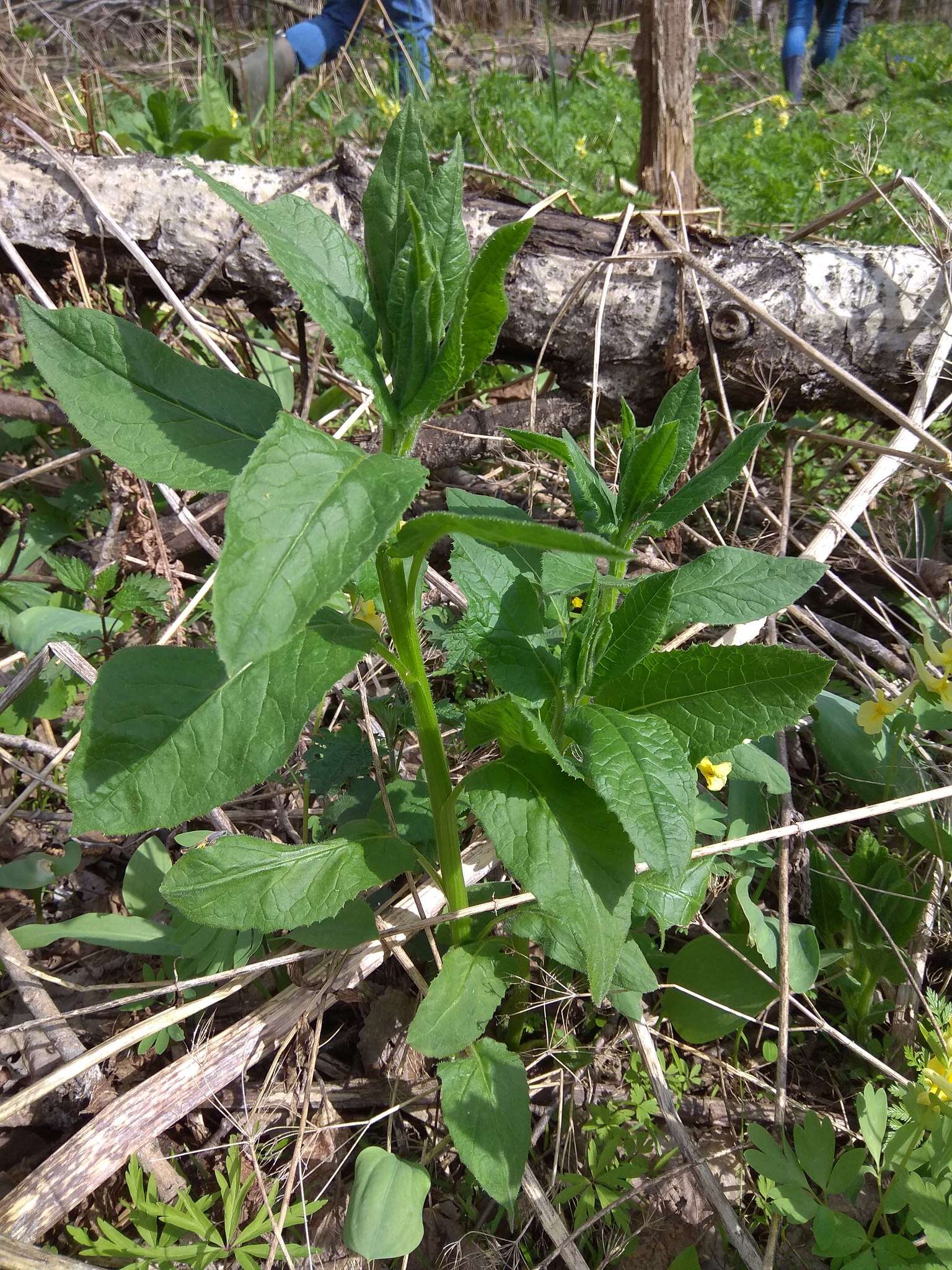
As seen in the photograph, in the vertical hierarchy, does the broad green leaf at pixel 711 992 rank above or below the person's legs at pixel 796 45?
below

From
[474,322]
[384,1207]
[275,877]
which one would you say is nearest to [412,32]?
[474,322]

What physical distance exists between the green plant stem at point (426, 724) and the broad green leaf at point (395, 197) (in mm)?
328

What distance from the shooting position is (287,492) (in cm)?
79

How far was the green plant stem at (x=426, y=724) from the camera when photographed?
1076 mm

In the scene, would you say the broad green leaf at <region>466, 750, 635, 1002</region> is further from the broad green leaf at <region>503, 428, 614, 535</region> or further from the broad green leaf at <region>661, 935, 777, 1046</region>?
the broad green leaf at <region>661, 935, 777, 1046</region>

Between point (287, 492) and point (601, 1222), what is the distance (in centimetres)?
134

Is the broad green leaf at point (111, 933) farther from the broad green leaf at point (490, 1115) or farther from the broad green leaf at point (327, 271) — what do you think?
the broad green leaf at point (327, 271)

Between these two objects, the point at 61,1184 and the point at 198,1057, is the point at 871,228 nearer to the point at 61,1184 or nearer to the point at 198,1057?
A: the point at 198,1057

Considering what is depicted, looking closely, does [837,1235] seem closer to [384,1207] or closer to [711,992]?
[711,992]

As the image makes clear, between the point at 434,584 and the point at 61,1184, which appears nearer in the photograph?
the point at 61,1184

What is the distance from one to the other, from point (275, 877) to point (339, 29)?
729 centimetres

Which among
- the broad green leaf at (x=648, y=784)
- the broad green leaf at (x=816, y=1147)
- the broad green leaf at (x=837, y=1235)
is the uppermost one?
the broad green leaf at (x=648, y=784)

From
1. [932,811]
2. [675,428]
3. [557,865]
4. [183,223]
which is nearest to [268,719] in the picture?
[557,865]

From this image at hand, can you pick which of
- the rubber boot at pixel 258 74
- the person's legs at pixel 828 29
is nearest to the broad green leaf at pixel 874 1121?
the rubber boot at pixel 258 74
